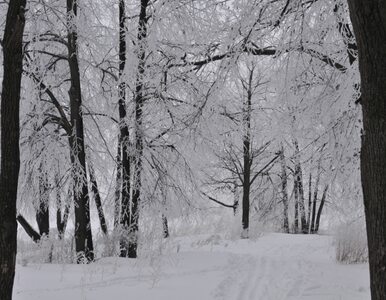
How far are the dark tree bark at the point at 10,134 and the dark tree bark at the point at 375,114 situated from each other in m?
3.06

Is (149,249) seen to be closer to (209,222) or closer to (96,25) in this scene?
(96,25)

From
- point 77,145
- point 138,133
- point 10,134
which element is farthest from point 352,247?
point 10,134

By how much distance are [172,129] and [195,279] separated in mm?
4009

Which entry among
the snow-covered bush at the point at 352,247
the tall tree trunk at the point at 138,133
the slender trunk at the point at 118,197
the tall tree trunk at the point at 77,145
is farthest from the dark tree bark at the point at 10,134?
the snow-covered bush at the point at 352,247

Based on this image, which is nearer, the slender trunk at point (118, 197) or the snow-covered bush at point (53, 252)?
the snow-covered bush at point (53, 252)

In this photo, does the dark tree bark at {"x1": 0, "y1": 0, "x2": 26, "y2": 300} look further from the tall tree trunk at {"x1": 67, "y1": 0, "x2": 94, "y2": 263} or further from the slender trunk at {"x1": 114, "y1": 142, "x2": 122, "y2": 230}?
the slender trunk at {"x1": 114, "y1": 142, "x2": 122, "y2": 230}

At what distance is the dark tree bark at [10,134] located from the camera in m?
4.60

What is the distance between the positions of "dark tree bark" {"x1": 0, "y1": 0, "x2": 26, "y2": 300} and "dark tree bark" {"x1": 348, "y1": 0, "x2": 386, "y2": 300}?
10.0 ft

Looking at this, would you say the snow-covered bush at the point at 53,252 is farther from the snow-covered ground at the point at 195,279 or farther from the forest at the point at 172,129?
the snow-covered ground at the point at 195,279

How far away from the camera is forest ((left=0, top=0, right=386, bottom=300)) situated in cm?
475

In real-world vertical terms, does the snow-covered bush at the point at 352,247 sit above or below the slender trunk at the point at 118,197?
below

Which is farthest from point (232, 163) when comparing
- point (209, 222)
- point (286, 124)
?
point (286, 124)

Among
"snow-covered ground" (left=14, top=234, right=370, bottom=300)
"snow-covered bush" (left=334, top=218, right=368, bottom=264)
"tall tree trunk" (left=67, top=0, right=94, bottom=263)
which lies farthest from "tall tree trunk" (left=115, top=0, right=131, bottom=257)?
"snow-covered bush" (left=334, top=218, right=368, bottom=264)

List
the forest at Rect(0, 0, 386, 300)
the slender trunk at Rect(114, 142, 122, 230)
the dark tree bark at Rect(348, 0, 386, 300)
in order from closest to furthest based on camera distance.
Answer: the dark tree bark at Rect(348, 0, 386, 300)
the forest at Rect(0, 0, 386, 300)
the slender trunk at Rect(114, 142, 122, 230)
